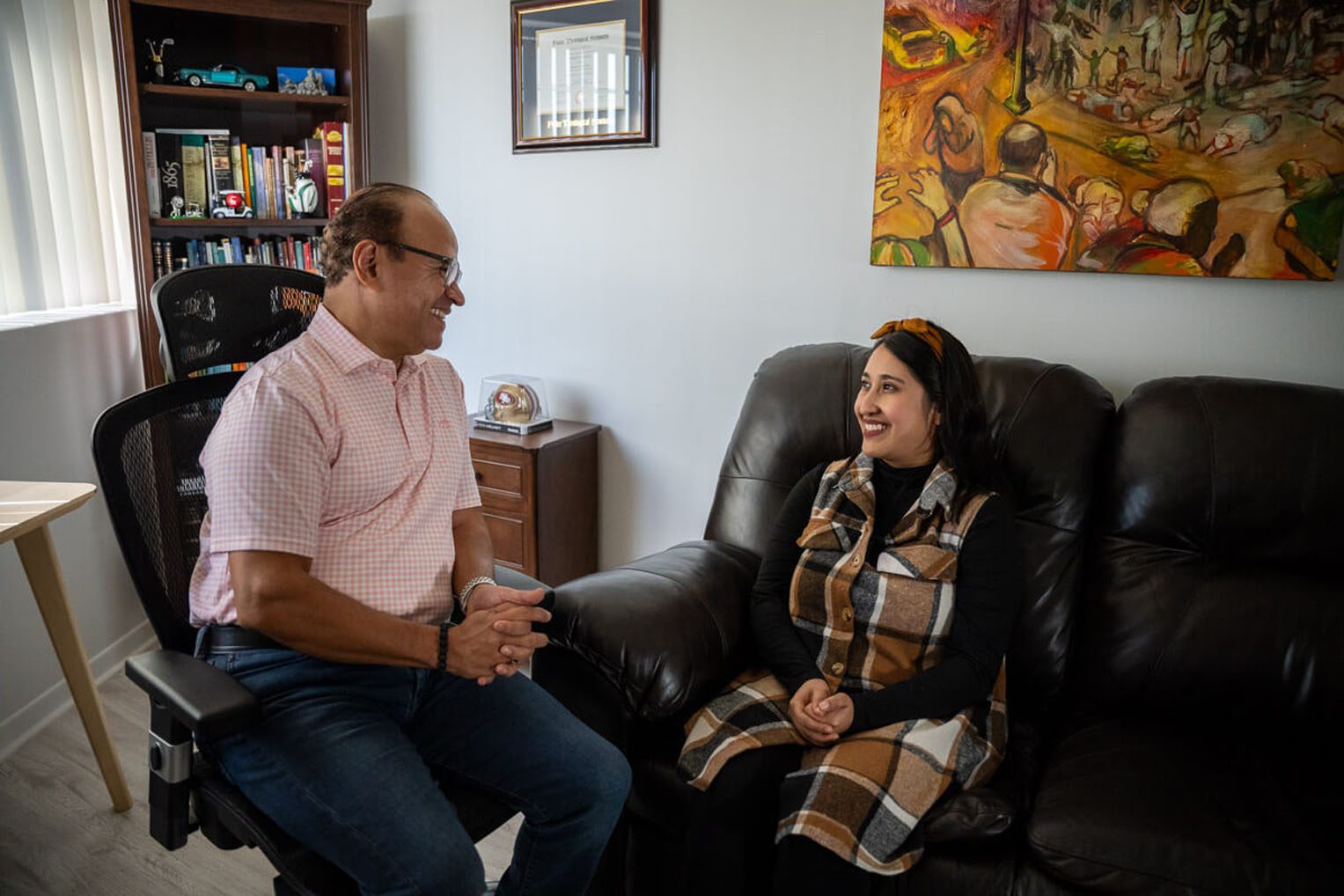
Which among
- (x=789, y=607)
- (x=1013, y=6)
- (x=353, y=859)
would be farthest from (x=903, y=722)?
(x=1013, y=6)

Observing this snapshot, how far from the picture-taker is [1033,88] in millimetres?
2152

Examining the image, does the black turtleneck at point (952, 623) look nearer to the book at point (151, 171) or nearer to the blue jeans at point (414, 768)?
the blue jeans at point (414, 768)

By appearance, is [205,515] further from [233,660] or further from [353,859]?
[353,859]

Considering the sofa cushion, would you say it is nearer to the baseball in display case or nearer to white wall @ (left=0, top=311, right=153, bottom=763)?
the baseball in display case

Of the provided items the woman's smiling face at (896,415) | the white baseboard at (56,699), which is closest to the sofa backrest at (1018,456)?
the woman's smiling face at (896,415)

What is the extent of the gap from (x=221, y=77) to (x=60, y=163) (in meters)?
0.51

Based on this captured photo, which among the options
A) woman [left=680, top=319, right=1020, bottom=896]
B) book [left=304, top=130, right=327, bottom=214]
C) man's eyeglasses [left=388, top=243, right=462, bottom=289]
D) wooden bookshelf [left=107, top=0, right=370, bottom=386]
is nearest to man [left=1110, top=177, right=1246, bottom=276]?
woman [left=680, top=319, right=1020, bottom=896]

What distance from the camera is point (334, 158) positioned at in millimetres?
2971

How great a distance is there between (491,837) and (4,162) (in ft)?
6.90

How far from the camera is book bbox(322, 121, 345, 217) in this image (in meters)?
2.95

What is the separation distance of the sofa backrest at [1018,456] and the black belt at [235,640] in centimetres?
103

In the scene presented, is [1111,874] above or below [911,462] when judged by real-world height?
below

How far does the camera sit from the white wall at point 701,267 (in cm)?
219

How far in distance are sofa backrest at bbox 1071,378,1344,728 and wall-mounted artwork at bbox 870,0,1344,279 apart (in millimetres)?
406
